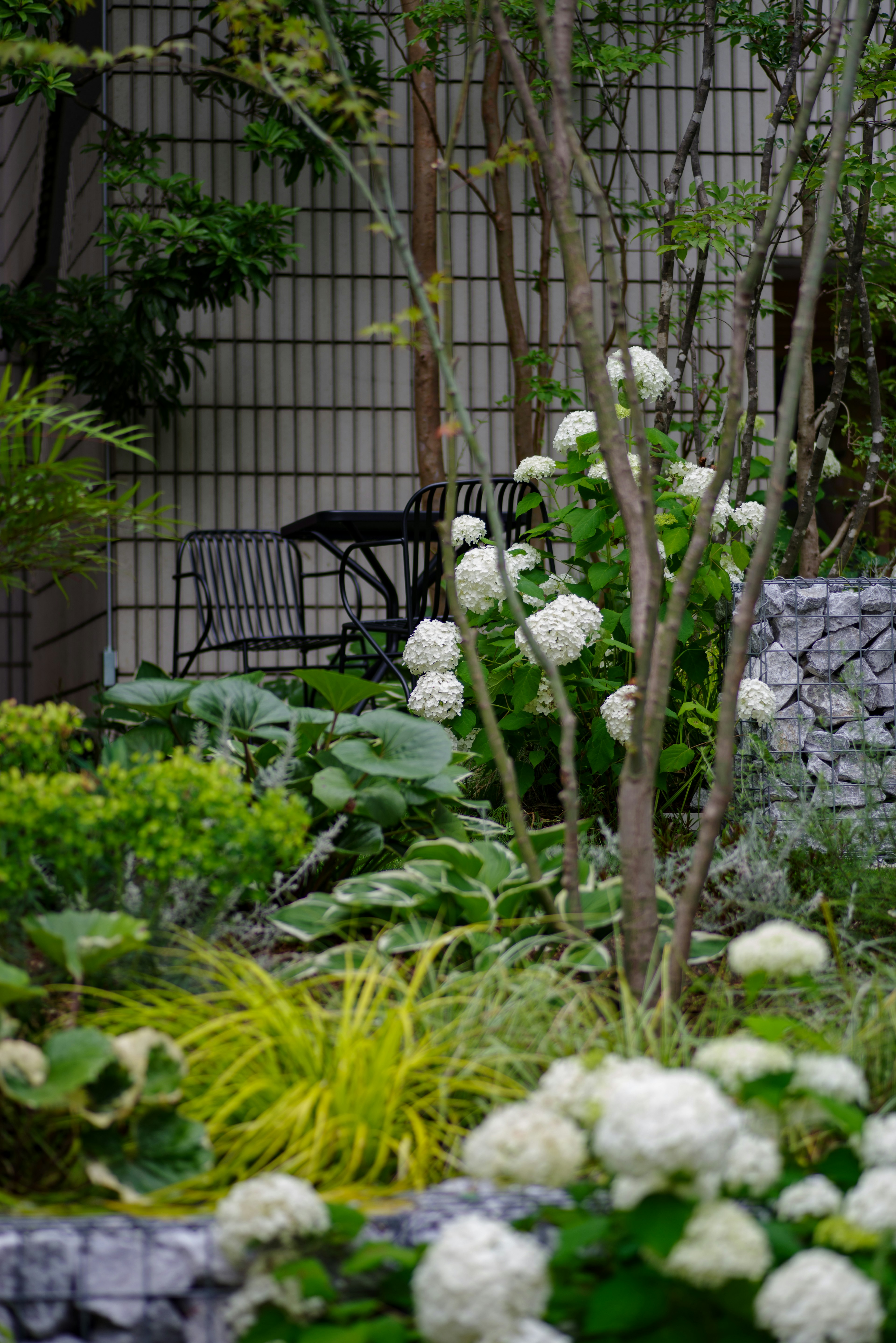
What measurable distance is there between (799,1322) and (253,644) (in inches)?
113

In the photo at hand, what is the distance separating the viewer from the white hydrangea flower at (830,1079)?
3.51 feet

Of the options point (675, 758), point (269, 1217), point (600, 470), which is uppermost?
point (600, 470)

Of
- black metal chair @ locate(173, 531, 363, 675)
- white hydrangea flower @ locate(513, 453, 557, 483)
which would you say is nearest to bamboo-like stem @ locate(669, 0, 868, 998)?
white hydrangea flower @ locate(513, 453, 557, 483)

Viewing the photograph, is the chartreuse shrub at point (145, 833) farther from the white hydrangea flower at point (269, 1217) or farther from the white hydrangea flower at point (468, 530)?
the white hydrangea flower at point (468, 530)

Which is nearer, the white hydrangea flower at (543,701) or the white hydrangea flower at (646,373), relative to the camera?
the white hydrangea flower at (543,701)

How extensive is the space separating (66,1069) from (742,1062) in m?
0.63

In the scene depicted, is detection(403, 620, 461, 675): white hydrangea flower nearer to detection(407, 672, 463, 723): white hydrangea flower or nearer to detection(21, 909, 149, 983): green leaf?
A: detection(407, 672, 463, 723): white hydrangea flower

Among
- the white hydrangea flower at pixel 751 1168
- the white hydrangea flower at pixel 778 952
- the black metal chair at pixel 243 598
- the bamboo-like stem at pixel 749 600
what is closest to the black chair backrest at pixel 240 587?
the black metal chair at pixel 243 598

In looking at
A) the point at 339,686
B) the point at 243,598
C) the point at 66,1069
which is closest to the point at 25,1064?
the point at 66,1069

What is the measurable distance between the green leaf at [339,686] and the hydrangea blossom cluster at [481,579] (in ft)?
1.49

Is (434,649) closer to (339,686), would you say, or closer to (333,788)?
(339,686)

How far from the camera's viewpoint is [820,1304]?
848 millimetres

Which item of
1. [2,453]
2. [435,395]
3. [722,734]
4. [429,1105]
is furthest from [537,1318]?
[435,395]

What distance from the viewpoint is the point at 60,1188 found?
1.21 metres
